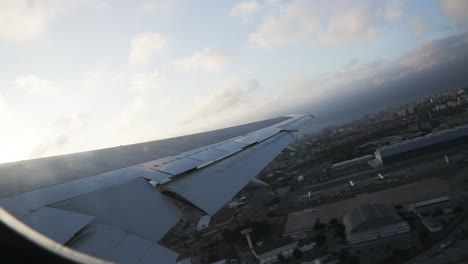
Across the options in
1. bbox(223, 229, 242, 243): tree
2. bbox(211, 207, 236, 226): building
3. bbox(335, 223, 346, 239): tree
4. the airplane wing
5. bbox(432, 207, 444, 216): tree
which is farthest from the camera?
bbox(211, 207, 236, 226): building

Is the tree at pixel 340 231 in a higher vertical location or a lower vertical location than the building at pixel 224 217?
lower

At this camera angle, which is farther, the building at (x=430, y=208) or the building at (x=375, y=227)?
the building at (x=375, y=227)

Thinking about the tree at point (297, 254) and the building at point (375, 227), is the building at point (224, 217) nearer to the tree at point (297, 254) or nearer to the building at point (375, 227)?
the tree at point (297, 254)

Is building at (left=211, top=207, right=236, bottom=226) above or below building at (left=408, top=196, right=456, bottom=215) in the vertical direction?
above

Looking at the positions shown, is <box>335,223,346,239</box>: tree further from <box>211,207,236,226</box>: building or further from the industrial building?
the industrial building

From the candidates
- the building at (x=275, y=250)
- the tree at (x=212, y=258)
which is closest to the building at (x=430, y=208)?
the building at (x=275, y=250)

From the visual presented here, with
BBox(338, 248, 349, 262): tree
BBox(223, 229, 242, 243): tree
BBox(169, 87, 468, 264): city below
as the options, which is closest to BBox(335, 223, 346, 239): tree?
BBox(169, 87, 468, 264): city below
